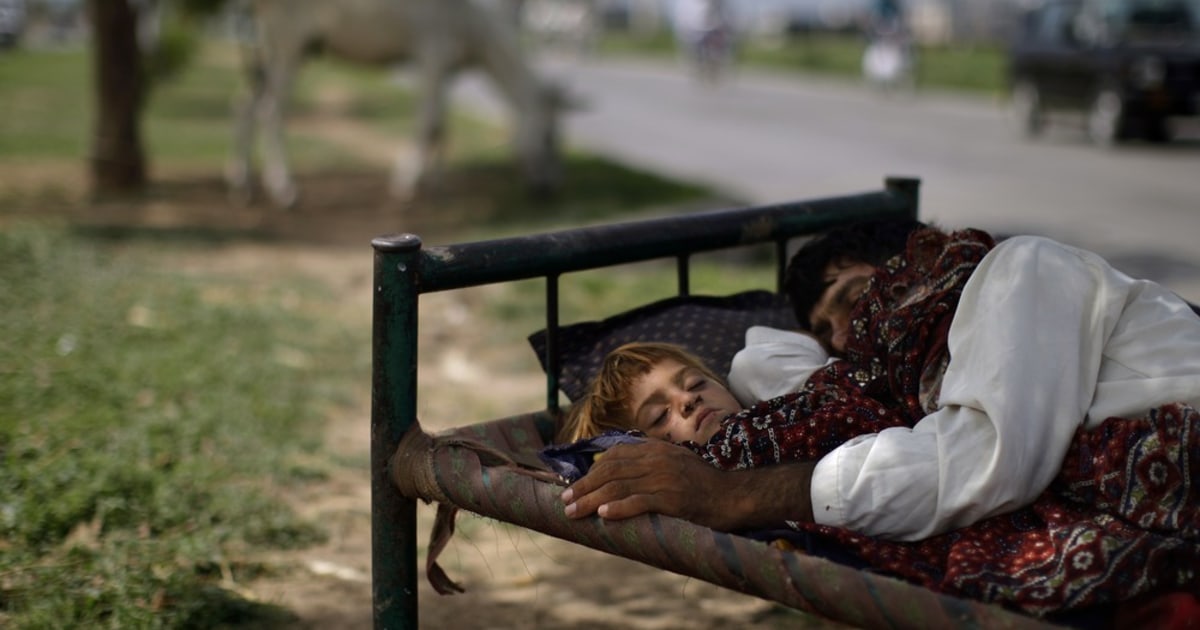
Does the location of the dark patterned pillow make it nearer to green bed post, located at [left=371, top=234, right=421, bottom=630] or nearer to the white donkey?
green bed post, located at [left=371, top=234, right=421, bottom=630]

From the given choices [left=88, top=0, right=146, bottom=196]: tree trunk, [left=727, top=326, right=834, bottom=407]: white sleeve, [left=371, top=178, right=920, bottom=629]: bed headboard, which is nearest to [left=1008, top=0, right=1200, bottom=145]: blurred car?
[left=88, top=0, right=146, bottom=196]: tree trunk

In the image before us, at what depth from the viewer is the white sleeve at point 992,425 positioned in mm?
2053

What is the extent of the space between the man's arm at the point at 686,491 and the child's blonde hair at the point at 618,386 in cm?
41

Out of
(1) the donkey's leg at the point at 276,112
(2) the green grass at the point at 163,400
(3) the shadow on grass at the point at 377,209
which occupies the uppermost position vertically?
(1) the donkey's leg at the point at 276,112

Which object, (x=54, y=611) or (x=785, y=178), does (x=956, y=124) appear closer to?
(x=785, y=178)

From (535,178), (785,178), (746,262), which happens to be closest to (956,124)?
(785,178)

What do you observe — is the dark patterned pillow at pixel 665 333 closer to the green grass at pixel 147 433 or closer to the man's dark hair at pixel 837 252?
the man's dark hair at pixel 837 252

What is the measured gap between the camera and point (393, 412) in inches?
93.7

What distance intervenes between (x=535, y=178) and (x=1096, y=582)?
29.0 feet

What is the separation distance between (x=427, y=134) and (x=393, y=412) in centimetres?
871

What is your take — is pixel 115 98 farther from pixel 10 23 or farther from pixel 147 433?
pixel 10 23

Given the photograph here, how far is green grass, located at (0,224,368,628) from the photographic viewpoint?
121 inches

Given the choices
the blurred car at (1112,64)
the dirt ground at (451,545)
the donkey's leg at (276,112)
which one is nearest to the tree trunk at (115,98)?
the donkey's leg at (276,112)

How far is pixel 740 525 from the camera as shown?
2139 mm
